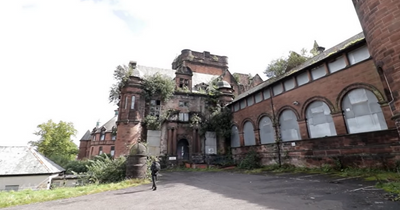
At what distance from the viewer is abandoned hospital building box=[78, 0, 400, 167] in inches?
276

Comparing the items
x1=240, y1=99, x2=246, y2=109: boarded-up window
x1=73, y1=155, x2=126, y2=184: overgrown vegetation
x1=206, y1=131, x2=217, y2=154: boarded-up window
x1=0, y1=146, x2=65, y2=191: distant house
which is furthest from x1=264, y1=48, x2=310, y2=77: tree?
x1=0, y1=146, x2=65, y2=191: distant house

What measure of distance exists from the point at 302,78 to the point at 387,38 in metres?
8.65

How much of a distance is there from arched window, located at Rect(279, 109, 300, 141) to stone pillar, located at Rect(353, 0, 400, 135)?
884 centimetres

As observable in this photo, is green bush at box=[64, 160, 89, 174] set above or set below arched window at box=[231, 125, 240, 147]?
below

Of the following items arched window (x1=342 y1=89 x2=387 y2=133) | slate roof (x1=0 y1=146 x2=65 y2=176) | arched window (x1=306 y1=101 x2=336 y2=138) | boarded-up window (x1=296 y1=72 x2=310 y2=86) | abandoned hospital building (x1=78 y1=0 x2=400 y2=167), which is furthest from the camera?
slate roof (x1=0 y1=146 x2=65 y2=176)

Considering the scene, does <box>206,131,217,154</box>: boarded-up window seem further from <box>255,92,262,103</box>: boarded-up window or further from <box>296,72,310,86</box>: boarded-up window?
<box>296,72,310,86</box>: boarded-up window

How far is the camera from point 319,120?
13.4 meters

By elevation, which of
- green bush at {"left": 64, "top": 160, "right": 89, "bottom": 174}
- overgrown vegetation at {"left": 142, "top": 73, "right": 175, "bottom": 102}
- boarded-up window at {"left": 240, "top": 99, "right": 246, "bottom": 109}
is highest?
overgrown vegetation at {"left": 142, "top": 73, "right": 175, "bottom": 102}

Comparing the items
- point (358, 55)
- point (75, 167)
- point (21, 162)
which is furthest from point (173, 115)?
point (75, 167)

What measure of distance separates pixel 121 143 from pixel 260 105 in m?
15.8

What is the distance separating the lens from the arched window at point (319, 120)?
12789mm

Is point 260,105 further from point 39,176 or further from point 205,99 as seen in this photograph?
point 39,176

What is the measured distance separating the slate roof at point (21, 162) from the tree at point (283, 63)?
3092cm

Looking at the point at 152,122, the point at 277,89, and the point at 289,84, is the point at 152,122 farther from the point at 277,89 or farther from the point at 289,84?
the point at 289,84
